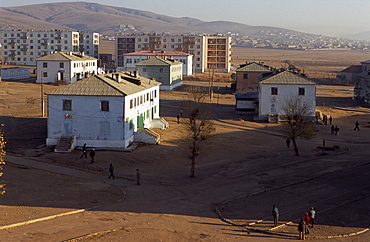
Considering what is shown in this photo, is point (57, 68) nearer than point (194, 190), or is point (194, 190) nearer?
point (194, 190)

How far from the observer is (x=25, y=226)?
73.6 feet

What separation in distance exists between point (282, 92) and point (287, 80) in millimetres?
1392

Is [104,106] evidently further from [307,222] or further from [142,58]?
[142,58]

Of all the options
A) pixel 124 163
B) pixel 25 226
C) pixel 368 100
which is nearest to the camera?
pixel 25 226

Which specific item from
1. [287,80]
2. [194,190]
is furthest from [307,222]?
[287,80]

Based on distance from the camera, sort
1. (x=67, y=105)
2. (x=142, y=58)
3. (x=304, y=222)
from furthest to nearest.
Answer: (x=142, y=58)
(x=67, y=105)
(x=304, y=222)

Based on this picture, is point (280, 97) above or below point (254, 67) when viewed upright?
below

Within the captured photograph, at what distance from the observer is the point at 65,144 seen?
40375mm

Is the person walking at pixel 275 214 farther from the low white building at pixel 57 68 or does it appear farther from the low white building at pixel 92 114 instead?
the low white building at pixel 57 68

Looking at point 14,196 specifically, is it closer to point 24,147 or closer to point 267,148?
point 24,147

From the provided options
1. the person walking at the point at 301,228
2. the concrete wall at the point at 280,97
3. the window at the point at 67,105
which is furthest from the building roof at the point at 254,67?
the person walking at the point at 301,228

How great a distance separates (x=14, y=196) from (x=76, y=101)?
1540cm

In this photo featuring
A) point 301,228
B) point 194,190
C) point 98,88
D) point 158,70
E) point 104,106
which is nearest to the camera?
point 301,228

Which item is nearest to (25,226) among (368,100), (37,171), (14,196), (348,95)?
(14,196)
